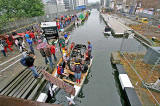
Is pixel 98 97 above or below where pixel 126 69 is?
below

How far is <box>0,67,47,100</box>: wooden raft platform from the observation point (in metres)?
5.28

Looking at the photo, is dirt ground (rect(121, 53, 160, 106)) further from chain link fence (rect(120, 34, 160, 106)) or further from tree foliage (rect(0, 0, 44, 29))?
tree foliage (rect(0, 0, 44, 29))

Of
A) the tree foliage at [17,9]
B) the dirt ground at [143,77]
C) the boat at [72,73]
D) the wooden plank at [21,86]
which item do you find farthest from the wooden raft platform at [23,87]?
the tree foliage at [17,9]

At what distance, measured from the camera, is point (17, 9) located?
22.0 m

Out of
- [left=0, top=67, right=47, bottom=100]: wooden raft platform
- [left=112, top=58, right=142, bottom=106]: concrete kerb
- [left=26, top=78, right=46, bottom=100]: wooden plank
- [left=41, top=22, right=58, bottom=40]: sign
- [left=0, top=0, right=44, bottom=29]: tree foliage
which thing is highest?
[left=0, top=0, right=44, bottom=29]: tree foliage

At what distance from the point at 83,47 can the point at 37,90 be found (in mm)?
7210

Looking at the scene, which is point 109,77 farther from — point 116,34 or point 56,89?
point 116,34

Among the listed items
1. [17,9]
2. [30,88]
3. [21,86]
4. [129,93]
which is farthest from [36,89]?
[17,9]

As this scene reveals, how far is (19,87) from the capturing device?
5715 millimetres

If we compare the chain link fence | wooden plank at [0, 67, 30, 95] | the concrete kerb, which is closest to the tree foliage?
wooden plank at [0, 67, 30, 95]

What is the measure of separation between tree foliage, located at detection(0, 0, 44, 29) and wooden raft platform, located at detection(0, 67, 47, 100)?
682 inches

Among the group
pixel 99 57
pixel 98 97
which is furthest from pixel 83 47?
pixel 98 97

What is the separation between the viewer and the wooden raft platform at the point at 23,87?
17.3ft

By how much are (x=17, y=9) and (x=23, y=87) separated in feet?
81.0
